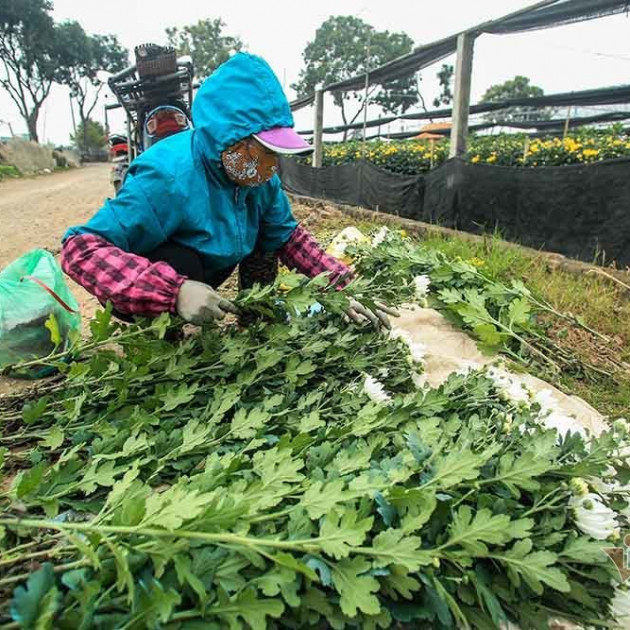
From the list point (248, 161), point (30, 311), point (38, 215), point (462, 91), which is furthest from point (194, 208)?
point (38, 215)

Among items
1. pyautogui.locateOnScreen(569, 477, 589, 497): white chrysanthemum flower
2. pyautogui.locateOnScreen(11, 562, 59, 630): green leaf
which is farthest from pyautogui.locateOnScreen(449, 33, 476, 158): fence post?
pyautogui.locateOnScreen(11, 562, 59, 630): green leaf

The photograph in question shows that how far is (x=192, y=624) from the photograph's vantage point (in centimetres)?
80

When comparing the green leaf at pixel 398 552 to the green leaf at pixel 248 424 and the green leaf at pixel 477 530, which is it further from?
the green leaf at pixel 248 424

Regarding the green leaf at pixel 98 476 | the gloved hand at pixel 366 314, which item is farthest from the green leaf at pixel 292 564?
the gloved hand at pixel 366 314

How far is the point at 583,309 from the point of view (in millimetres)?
3039

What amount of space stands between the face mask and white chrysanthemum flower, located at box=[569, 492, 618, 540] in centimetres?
137

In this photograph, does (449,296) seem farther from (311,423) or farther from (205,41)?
(205,41)

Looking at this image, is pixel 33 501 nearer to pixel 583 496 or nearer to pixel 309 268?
pixel 583 496

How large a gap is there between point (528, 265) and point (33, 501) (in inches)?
129

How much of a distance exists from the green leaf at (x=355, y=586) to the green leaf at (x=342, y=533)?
3 centimetres

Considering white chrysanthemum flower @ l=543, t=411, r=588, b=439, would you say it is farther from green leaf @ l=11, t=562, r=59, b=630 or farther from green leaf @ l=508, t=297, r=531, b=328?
green leaf @ l=11, t=562, r=59, b=630

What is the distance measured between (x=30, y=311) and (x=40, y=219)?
23.5ft

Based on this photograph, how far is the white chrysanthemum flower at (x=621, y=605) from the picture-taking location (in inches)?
43.4

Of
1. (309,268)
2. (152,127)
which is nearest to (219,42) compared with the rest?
(152,127)
